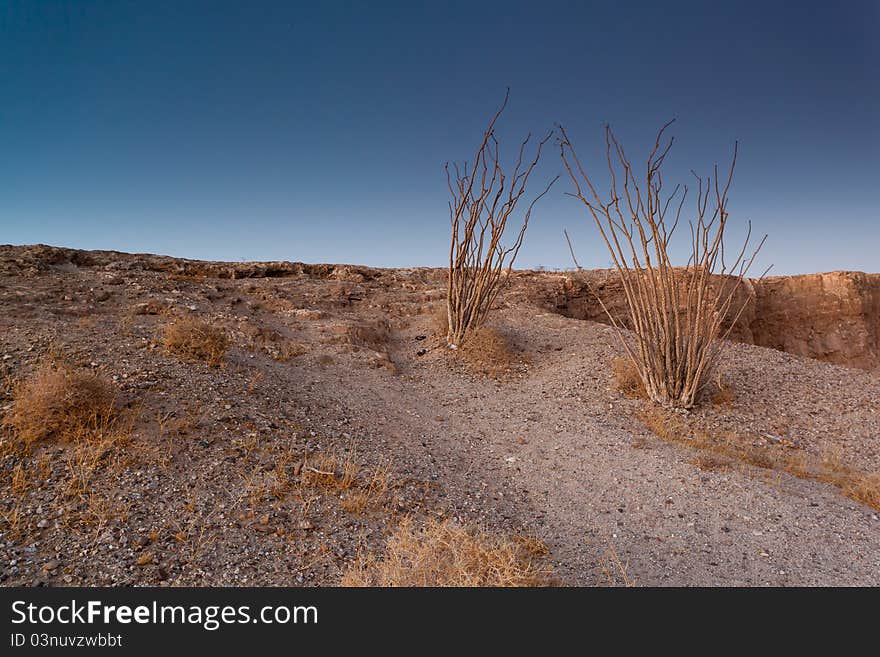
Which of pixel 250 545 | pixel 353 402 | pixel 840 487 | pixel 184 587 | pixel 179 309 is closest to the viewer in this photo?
pixel 184 587

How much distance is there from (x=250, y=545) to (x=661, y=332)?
4.65 m

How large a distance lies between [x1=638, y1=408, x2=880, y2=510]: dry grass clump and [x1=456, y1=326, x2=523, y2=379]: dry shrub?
2.23 metres

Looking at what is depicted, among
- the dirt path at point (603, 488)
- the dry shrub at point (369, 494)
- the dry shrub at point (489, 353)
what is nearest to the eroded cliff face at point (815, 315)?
the dry shrub at point (489, 353)

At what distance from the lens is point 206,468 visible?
3539mm

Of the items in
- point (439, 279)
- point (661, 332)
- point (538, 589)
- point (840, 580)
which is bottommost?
point (840, 580)

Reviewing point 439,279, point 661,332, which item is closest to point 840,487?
point 661,332

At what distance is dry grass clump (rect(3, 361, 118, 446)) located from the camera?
139 inches

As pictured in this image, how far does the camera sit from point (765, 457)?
4766mm

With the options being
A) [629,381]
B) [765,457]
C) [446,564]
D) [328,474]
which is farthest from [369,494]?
[629,381]

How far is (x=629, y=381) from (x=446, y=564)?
4.43 m

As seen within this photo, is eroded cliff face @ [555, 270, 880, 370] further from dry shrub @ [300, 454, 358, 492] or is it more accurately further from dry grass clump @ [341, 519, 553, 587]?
dry grass clump @ [341, 519, 553, 587]

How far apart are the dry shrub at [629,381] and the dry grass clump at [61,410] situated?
522cm

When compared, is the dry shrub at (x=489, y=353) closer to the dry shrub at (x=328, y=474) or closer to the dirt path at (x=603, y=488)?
the dirt path at (x=603, y=488)

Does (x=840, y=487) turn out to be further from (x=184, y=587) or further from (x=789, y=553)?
(x=184, y=587)
